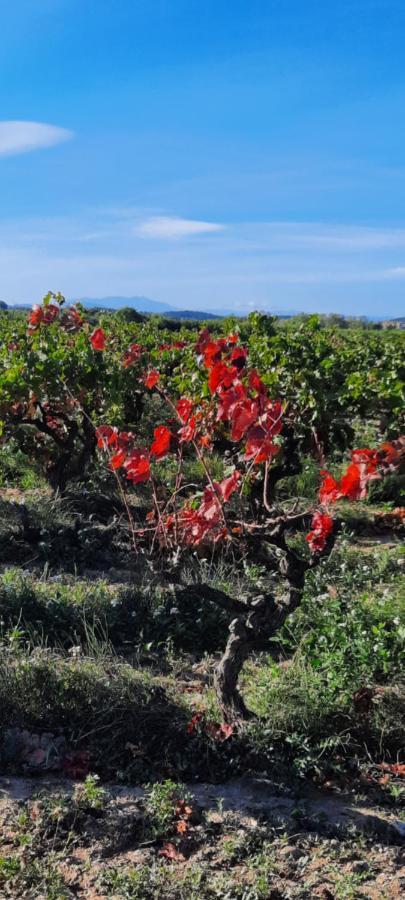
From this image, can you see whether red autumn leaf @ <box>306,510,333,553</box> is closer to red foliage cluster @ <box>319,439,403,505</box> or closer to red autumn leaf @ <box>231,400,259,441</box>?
red foliage cluster @ <box>319,439,403,505</box>

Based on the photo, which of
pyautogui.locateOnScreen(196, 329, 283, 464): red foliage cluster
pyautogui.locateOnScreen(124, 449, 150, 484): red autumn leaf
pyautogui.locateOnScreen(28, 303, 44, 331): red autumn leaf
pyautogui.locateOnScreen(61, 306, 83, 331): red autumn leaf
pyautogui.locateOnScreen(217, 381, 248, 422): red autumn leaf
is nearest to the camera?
pyautogui.locateOnScreen(196, 329, 283, 464): red foliage cluster

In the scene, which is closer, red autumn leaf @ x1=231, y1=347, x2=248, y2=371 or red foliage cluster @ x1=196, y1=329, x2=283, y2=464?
red foliage cluster @ x1=196, y1=329, x2=283, y2=464

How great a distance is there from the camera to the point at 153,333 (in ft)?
35.1

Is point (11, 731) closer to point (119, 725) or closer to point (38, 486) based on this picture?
point (119, 725)

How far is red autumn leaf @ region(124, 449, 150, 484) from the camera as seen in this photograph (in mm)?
3377

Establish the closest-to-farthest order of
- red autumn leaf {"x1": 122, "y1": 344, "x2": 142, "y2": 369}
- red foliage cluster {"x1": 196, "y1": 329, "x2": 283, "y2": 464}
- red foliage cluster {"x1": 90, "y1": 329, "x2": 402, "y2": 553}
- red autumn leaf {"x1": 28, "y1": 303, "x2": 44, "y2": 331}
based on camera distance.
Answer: red foliage cluster {"x1": 90, "y1": 329, "x2": 402, "y2": 553} < red foliage cluster {"x1": 196, "y1": 329, "x2": 283, "y2": 464} < red autumn leaf {"x1": 122, "y1": 344, "x2": 142, "y2": 369} < red autumn leaf {"x1": 28, "y1": 303, "x2": 44, "y2": 331}

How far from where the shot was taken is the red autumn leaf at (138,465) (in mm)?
3377

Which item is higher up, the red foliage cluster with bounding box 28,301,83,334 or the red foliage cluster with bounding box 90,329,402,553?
the red foliage cluster with bounding box 28,301,83,334

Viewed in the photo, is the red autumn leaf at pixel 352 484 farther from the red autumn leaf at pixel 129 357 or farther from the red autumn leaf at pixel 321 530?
the red autumn leaf at pixel 129 357

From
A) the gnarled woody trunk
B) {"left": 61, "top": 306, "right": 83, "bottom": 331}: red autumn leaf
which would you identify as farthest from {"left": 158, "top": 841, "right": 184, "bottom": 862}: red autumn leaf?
{"left": 61, "top": 306, "right": 83, "bottom": 331}: red autumn leaf

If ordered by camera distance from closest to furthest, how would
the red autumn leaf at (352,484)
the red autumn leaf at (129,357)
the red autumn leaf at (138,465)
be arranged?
the red autumn leaf at (352,484) → the red autumn leaf at (138,465) → the red autumn leaf at (129,357)

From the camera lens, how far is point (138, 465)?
3.42 metres

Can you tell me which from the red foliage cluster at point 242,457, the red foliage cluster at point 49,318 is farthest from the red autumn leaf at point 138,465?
the red foliage cluster at point 49,318

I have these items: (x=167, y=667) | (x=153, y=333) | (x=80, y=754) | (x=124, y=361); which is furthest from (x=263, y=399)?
(x=153, y=333)
